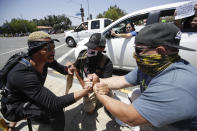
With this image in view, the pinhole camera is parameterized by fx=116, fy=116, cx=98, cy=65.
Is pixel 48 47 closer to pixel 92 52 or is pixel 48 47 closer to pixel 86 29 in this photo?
pixel 92 52

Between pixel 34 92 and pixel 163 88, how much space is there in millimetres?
Result: 1370

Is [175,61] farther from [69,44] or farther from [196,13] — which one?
[69,44]

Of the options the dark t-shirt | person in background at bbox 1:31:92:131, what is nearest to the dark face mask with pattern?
person in background at bbox 1:31:92:131

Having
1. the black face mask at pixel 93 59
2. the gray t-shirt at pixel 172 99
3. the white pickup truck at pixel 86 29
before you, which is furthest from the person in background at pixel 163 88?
the white pickup truck at pixel 86 29

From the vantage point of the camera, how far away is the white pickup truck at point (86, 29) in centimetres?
804

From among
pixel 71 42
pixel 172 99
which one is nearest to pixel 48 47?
pixel 172 99

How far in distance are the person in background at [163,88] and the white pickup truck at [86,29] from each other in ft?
23.8

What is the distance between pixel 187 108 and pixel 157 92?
222 mm

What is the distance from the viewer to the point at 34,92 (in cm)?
139

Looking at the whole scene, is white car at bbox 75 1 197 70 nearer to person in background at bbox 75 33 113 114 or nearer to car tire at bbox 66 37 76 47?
person in background at bbox 75 33 113 114

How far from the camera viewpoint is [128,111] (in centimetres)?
97

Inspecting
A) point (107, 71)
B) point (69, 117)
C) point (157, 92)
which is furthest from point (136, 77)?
point (69, 117)

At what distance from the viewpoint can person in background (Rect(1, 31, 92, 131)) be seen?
1388 millimetres

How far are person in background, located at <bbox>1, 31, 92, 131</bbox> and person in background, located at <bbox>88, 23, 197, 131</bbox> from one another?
0.69 meters
